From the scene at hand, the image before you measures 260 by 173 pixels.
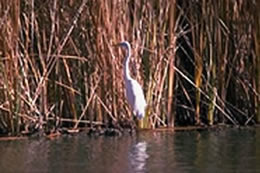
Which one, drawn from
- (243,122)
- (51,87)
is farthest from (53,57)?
(243,122)

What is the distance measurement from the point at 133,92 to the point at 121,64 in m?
0.74

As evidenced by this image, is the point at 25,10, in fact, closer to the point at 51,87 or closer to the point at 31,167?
the point at 51,87

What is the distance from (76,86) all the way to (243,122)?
6.40ft

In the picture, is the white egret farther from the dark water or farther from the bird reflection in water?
the bird reflection in water

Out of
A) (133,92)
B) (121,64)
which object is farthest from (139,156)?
(121,64)

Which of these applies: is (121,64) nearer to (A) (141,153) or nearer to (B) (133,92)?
(B) (133,92)

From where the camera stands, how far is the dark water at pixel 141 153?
7828mm

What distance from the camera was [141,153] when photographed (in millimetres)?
8586

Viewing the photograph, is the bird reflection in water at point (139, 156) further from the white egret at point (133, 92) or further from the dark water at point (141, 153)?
the white egret at point (133, 92)

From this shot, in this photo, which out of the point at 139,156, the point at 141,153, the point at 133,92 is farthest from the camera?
the point at 133,92

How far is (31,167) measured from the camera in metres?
7.94

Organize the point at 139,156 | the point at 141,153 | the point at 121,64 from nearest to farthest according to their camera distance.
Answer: the point at 139,156
the point at 141,153
the point at 121,64

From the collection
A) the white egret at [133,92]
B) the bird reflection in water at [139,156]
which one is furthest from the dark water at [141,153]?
the white egret at [133,92]

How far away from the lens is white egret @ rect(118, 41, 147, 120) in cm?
975
